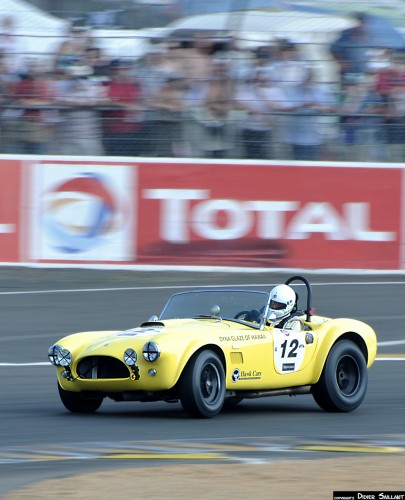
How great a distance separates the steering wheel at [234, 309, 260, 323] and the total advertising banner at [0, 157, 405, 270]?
7204 millimetres

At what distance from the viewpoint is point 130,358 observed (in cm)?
748

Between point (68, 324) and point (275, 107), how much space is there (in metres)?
5.25

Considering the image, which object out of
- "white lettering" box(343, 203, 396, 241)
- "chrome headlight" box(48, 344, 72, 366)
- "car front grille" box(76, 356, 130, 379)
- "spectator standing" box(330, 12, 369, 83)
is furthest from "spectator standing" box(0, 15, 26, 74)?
"car front grille" box(76, 356, 130, 379)

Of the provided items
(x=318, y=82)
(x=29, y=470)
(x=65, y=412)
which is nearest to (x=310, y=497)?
(x=29, y=470)

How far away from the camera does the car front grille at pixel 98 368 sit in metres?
7.65

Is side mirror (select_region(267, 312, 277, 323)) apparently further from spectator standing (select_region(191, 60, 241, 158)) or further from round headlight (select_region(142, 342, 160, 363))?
spectator standing (select_region(191, 60, 241, 158))

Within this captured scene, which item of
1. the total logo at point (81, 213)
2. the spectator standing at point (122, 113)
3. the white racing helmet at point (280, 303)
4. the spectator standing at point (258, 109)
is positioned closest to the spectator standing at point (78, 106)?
the spectator standing at point (122, 113)

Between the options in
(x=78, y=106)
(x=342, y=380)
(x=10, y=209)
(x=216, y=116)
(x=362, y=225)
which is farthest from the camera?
(x=78, y=106)

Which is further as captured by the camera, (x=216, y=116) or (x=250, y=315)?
(x=216, y=116)

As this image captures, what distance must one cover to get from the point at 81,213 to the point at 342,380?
7.79 meters

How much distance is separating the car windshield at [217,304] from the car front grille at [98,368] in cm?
97

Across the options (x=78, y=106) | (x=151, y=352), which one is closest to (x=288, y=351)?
(x=151, y=352)

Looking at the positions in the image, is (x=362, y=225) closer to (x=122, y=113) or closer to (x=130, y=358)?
(x=122, y=113)

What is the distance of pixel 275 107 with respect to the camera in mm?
16172
